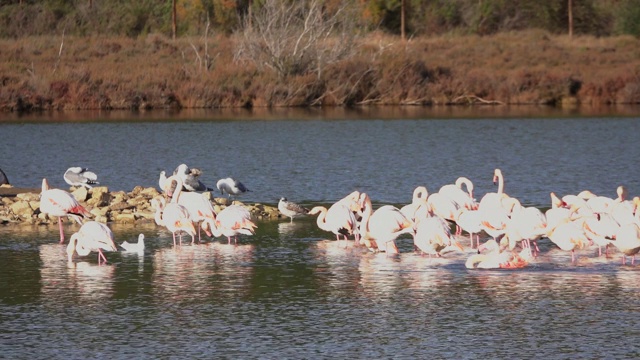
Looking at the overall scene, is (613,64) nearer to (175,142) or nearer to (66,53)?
(66,53)

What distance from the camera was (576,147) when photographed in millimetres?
29812

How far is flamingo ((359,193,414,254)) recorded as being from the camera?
13750 mm

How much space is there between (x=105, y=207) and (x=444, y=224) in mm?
6112

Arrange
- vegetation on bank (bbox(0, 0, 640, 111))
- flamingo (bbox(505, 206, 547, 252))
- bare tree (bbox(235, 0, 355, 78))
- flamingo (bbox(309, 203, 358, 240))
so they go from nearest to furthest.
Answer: flamingo (bbox(505, 206, 547, 252)) → flamingo (bbox(309, 203, 358, 240)) → vegetation on bank (bbox(0, 0, 640, 111)) → bare tree (bbox(235, 0, 355, 78))

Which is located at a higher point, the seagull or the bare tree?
the bare tree

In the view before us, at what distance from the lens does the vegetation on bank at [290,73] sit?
153 ft

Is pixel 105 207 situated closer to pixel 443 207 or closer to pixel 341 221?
pixel 341 221

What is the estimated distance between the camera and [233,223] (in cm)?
1470

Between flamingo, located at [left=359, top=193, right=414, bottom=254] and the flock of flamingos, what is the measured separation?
0.04 feet

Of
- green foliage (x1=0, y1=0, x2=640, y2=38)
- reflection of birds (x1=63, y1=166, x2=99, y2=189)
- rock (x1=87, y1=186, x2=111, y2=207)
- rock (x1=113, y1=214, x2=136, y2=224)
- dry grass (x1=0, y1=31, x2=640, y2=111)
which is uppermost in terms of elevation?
green foliage (x1=0, y1=0, x2=640, y2=38)

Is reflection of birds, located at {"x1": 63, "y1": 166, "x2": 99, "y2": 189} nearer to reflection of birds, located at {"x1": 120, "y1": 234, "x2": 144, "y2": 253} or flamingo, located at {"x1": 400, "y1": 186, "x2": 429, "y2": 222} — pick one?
reflection of birds, located at {"x1": 120, "y1": 234, "x2": 144, "y2": 253}

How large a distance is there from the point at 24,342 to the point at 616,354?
4.79 meters

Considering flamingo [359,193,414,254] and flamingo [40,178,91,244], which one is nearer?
flamingo [359,193,414,254]

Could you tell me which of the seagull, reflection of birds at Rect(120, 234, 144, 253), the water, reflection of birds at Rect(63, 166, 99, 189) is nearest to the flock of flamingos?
reflection of birds at Rect(120, 234, 144, 253)
